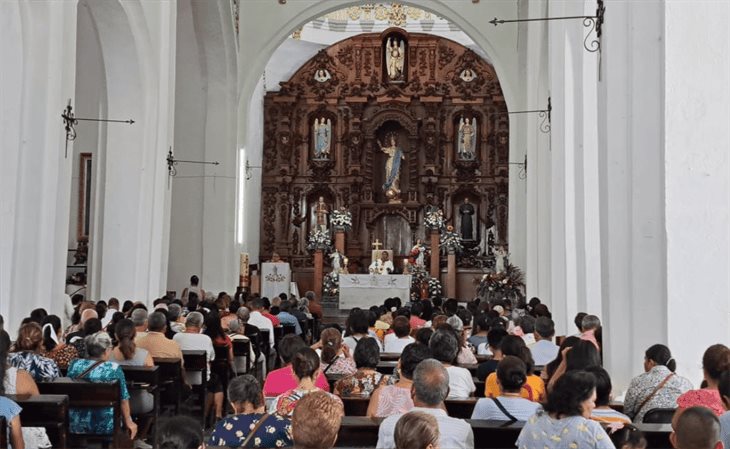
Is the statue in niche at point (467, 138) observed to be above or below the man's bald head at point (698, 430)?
above

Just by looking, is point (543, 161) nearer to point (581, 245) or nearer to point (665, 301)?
point (581, 245)

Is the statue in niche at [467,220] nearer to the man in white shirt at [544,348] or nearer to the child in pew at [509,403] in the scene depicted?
the man in white shirt at [544,348]

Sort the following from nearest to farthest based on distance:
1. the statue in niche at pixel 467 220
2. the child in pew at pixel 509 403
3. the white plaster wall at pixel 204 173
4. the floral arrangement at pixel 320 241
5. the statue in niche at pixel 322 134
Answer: the child in pew at pixel 509 403
the white plaster wall at pixel 204 173
the floral arrangement at pixel 320 241
the statue in niche at pixel 467 220
the statue in niche at pixel 322 134

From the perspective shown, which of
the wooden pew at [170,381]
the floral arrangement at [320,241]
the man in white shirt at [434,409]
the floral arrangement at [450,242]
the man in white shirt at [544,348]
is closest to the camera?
the man in white shirt at [434,409]

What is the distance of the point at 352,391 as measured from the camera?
589 centimetres

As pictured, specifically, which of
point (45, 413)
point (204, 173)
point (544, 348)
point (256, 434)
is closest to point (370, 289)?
point (204, 173)

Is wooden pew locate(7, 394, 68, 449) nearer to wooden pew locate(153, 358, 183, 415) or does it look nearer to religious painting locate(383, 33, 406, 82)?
wooden pew locate(153, 358, 183, 415)

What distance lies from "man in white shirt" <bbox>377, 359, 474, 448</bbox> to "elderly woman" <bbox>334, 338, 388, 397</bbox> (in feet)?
5.32

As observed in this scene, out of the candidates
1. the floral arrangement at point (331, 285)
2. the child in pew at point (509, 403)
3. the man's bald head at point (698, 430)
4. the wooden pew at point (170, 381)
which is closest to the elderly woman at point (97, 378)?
the wooden pew at point (170, 381)

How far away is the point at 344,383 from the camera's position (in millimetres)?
5918

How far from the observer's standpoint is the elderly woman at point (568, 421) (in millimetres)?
3574

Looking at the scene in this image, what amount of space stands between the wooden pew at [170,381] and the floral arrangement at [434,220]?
15.9 meters

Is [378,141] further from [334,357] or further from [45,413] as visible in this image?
[45,413]

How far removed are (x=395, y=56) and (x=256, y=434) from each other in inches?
880
